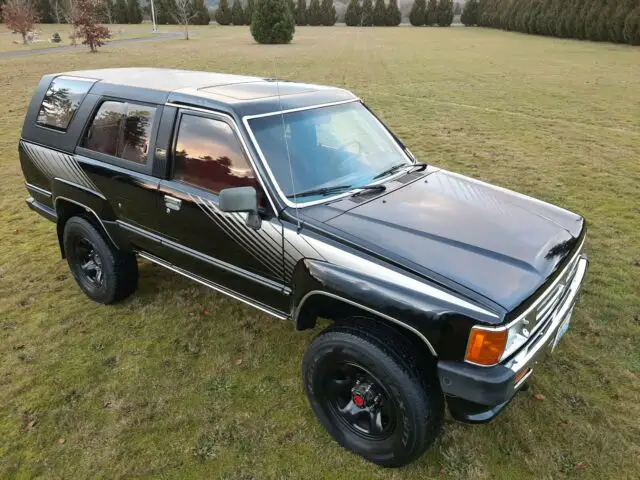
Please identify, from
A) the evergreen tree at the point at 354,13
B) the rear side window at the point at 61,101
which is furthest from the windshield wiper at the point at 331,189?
the evergreen tree at the point at 354,13

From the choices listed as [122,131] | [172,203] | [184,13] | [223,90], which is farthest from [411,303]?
[184,13]

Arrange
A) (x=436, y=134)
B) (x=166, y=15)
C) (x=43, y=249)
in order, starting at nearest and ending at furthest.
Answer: (x=43, y=249) → (x=436, y=134) → (x=166, y=15)

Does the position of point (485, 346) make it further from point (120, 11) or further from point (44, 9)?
point (44, 9)

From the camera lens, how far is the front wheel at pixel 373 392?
245cm

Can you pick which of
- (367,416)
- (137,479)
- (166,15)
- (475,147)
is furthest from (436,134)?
(166,15)

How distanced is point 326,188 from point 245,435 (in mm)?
1628

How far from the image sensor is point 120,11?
54031mm

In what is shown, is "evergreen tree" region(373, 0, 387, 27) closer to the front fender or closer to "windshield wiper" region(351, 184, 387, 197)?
"windshield wiper" region(351, 184, 387, 197)

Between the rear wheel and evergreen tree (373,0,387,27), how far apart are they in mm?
54502

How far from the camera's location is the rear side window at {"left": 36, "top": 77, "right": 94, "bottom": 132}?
4073 millimetres

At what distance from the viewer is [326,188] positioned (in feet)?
10.2

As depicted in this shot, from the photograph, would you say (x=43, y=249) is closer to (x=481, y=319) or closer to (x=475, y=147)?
(x=481, y=319)

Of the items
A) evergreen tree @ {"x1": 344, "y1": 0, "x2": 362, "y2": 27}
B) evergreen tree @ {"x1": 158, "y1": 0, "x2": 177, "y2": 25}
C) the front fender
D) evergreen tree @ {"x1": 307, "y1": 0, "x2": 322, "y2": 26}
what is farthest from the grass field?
evergreen tree @ {"x1": 307, "y1": 0, "x2": 322, "y2": 26}

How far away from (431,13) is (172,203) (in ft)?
183
